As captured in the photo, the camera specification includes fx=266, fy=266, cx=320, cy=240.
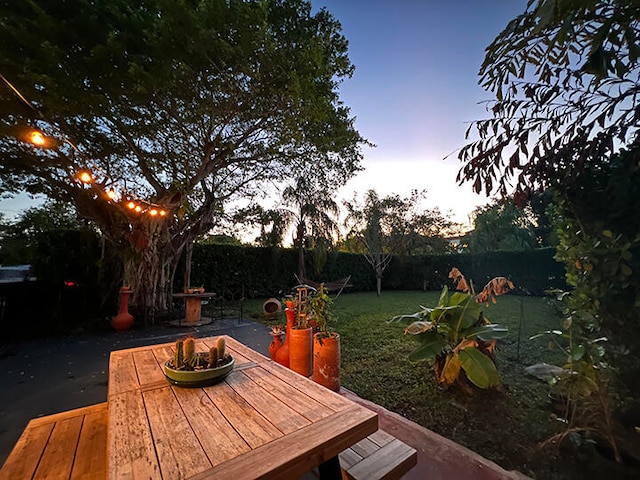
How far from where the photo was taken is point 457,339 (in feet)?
9.37

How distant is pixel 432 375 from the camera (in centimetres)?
320

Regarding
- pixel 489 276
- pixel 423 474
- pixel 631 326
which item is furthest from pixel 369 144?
pixel 489 276

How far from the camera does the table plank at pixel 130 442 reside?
0.85 meters

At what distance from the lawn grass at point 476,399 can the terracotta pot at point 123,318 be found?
4249mm

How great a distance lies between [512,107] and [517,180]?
553 mm

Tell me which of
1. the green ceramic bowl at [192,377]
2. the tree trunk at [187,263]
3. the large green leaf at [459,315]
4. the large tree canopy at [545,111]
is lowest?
the green ceramic bowl at [192,377]

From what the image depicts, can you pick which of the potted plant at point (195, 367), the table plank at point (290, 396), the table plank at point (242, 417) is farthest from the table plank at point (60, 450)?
the table plank at point (290, 396)

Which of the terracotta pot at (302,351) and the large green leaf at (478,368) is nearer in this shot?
the large green leaf at (478,368)

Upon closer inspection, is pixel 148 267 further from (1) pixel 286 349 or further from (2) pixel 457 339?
(2) pixel 457 339

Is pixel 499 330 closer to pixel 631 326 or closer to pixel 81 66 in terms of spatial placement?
pixel 631 326

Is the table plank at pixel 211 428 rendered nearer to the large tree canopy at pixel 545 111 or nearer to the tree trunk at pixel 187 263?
the large tree canopy at pixel 545 111

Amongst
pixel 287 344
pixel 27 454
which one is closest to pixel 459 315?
pixel 287 344

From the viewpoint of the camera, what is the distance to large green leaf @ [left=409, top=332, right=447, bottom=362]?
2723 mm

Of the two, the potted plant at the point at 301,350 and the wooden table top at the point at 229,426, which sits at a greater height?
the wooden table top at the point at 229,426
